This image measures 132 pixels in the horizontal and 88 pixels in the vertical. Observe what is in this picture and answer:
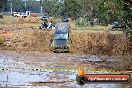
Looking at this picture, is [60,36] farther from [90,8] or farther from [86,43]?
[90,8]

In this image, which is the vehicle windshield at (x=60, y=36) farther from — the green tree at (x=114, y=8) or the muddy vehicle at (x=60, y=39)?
the green tree at (x=114, y=8)

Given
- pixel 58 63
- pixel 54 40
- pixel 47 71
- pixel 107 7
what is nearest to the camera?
pixel 47 71

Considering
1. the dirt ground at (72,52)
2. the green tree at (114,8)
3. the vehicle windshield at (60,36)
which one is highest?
the green tree at (114,8)

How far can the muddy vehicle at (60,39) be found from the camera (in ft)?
121

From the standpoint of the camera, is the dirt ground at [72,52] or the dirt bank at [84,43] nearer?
the dirt ground at [72,52]

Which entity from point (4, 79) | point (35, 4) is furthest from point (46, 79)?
point (35, 4)

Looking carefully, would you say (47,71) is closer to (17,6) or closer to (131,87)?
(131,87)

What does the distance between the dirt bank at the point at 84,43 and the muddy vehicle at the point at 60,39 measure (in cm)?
79

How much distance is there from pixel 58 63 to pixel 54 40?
31.5 ft

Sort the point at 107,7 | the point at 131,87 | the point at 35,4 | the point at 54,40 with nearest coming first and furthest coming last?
1. the point at 131,87
2. the point at 107,7
3. the point at 54,40
4. the point at 35,4

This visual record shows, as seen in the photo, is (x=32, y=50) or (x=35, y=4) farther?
(x=35, y=4)

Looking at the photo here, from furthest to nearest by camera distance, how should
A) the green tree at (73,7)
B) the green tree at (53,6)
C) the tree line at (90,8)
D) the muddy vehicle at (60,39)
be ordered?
the green tree at (53,6)
the green tree at (73,7)
the muddy vehicle at (60,39)
the tree line at (90,8)

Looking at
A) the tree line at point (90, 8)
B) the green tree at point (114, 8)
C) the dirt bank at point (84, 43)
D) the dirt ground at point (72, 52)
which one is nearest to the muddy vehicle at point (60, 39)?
the dirt ground at point (72, 52)

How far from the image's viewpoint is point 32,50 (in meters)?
38.1
